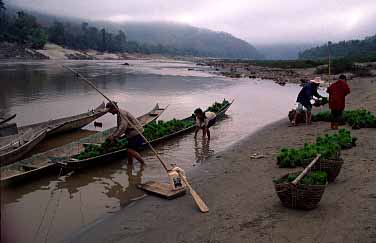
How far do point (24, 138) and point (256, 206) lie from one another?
8.82 metres

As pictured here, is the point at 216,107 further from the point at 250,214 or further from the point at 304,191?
the point at 304,191

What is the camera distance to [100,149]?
33.9ft

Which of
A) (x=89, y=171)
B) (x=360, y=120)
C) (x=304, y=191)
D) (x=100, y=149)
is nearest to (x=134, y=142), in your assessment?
(x=100, y=149)

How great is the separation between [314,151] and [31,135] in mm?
9516

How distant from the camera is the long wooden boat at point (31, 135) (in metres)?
10.4

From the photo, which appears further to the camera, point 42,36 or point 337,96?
point 42,36

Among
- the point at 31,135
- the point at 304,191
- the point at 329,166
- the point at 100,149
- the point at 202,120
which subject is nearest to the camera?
the point at 304,191

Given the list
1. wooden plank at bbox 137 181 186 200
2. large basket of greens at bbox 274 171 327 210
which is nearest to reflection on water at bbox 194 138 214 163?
wooden plank at bbox 137 181 186 200

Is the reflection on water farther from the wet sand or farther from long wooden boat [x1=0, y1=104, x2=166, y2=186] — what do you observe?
long wooden boat [x1=0, y1=104, x2=166, y2=186]

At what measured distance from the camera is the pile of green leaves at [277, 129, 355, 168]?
7199 millimetres

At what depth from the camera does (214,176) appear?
8.91m

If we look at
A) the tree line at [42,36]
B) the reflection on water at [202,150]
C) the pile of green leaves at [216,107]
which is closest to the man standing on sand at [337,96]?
the reflection on water at [202,150]

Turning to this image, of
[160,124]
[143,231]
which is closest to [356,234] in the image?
[143,231]

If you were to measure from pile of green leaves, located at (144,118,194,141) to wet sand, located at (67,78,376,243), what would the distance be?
3.67 meters
